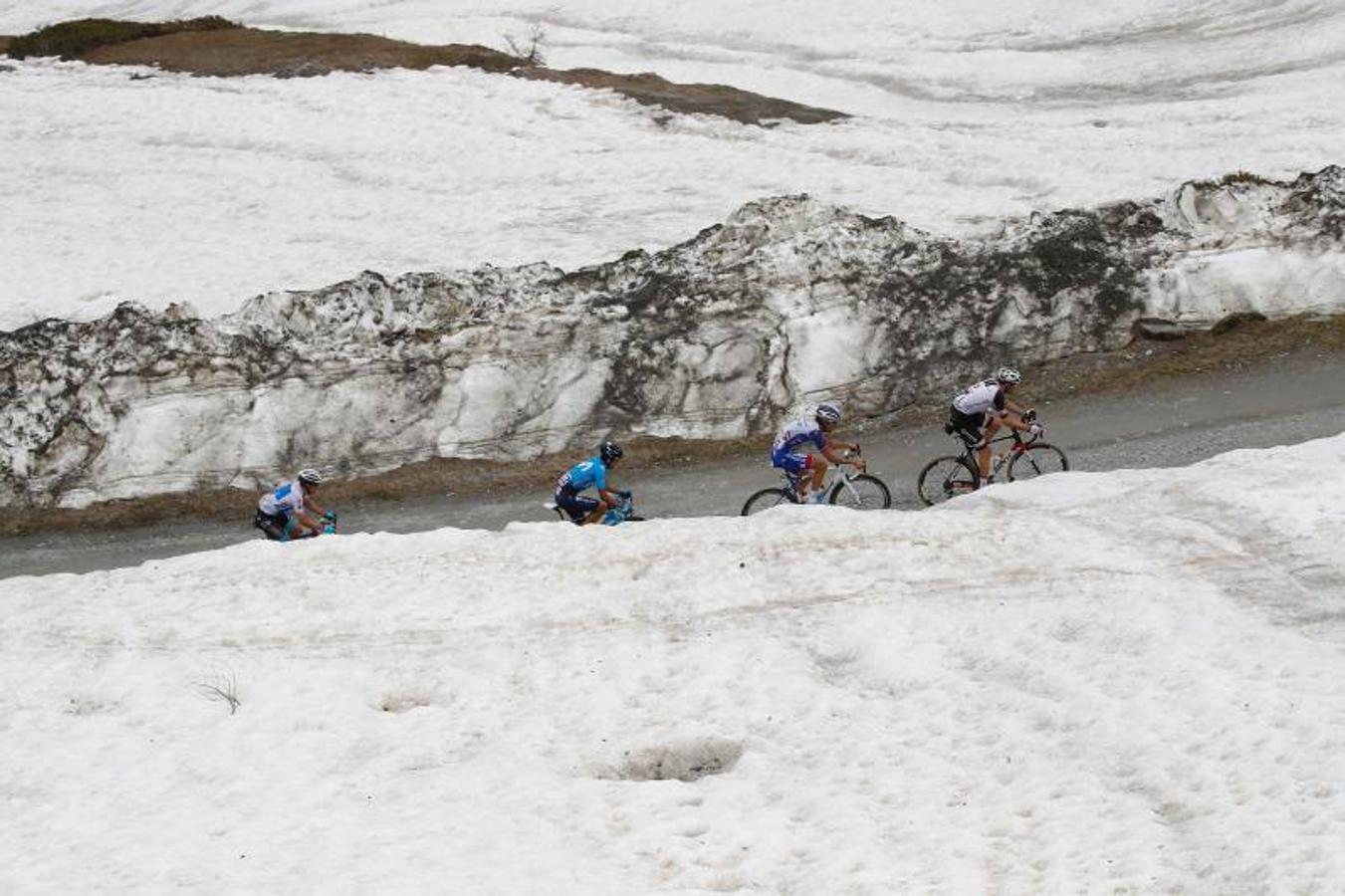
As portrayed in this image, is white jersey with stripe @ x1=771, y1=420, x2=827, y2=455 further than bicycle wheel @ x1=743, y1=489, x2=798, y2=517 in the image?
No

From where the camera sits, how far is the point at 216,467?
2700cm

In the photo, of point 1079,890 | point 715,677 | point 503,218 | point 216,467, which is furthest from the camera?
point 503,218

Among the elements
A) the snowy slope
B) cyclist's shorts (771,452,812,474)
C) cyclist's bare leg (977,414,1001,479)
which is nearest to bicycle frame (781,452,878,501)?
cyclist's shorts (771,452,812,474)

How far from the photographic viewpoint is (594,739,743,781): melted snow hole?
13.6 meters

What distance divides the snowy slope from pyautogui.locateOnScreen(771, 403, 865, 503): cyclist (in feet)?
39.7

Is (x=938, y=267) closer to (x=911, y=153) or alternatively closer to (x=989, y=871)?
(x=911, y=153)

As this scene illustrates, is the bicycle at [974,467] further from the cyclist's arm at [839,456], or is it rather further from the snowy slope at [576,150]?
the snowy slope at [576,150]

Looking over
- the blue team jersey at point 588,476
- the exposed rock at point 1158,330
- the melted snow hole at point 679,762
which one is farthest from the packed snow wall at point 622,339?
the melted snow hole at point 679,762

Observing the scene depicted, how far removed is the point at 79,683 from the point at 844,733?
9127mm

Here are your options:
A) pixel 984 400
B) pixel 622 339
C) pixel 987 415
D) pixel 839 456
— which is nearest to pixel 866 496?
pixel 839 456

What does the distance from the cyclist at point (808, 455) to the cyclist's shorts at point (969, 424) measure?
2046 millimetres

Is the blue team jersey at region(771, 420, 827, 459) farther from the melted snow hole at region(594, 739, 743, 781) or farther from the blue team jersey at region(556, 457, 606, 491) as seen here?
the melted snow hole at region(594, 739, 743, 781)

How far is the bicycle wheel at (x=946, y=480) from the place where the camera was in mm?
22641

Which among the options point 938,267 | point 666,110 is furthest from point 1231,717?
point 666,110
